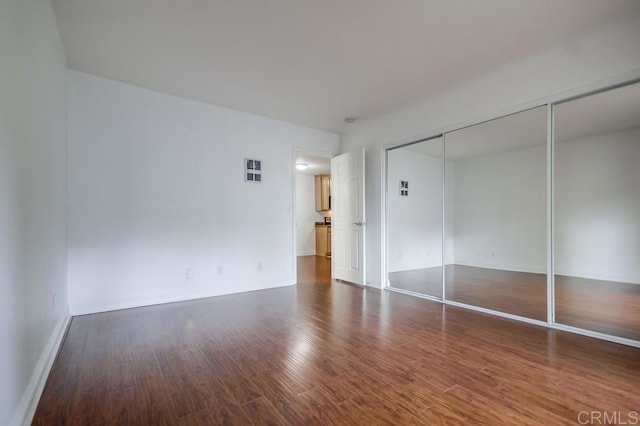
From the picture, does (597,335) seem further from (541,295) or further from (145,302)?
(145,302)

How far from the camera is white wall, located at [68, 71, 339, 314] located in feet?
10.6

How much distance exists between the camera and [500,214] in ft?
15.0

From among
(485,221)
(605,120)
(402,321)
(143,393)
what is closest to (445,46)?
(605,120)

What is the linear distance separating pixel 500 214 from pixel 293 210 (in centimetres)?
322

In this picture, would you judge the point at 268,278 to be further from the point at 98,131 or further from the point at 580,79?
the point at 580,79

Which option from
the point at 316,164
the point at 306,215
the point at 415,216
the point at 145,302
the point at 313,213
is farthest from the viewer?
the point at 313,213

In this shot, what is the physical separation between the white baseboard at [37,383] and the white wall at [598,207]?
15.6 feet

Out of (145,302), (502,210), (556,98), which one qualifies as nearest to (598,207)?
(502,210)

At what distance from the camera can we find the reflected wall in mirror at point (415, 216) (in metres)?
5.18

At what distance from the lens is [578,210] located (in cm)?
380

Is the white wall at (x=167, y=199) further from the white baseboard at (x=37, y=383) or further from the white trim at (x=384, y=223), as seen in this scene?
the white trim at (x=384, y=223)

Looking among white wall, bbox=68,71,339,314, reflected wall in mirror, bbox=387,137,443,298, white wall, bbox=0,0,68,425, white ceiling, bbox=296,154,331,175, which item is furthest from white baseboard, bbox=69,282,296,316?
white ceiling, bbox=296,154,331,175

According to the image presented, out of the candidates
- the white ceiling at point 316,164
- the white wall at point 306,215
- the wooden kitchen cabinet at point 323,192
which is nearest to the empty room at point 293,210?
the white ceiling at point 316,164

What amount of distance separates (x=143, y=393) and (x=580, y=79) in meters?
4.18
